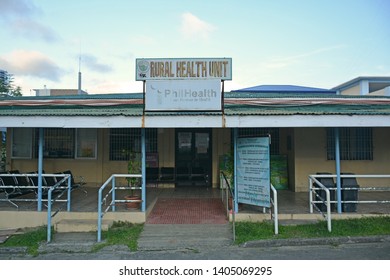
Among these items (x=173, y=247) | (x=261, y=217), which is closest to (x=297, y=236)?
(x=261, y=217)

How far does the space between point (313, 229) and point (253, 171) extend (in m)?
1.81

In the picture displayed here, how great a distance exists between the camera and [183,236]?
6266 millimetres

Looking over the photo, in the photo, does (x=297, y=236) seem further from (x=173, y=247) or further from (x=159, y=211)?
(x=159, y=211)

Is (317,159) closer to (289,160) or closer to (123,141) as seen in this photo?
(289,160)

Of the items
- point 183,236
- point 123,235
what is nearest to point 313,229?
point 183,236

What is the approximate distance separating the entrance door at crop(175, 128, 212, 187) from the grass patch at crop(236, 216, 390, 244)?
462cm

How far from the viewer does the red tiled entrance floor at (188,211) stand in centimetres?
704

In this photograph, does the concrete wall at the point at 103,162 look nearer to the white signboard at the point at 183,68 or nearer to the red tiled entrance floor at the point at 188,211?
the red tiled entrance floor at the point at 188,211

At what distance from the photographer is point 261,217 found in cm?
691

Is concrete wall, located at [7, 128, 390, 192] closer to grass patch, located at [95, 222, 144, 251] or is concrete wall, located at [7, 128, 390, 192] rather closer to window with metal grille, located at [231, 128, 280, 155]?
window with metal grille, located at [231, 128, 280, 155]

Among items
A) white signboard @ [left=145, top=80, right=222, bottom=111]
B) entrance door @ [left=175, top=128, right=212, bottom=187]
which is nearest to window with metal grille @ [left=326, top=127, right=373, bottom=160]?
entrance door @ [left=175, top=128, right=212, bottom=187]

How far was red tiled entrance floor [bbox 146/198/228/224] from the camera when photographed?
7.04 metres

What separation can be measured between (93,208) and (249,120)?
4.65 m

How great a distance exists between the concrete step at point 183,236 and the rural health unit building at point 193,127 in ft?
7.72
